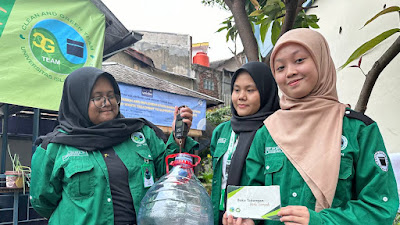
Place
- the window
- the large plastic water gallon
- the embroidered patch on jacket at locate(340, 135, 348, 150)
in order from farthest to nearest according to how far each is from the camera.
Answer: the window < the large plastic water gallon < the embroidered patch on jacket at locate(340, 135, 348, 150)

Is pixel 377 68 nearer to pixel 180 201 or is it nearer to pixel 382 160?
pixel 382 160

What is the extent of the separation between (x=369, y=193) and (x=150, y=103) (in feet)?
25.6

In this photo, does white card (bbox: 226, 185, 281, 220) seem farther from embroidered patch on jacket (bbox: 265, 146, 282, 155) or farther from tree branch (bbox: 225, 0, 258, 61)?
tree branch (bbox: 225, 0, 258, 61)

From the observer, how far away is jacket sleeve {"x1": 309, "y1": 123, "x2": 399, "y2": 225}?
1.28 m

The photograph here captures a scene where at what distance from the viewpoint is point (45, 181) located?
198 cm

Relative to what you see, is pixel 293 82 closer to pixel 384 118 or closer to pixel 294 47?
pixel 294 47

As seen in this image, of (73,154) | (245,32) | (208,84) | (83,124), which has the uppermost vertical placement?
(208,84)

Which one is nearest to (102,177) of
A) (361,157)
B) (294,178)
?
(294,178)

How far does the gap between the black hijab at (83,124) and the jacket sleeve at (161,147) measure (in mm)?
139

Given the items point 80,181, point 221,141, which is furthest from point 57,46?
point 221,141

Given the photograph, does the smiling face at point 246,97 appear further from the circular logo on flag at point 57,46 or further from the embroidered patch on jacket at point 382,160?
the circular logo on flag at point 57,46

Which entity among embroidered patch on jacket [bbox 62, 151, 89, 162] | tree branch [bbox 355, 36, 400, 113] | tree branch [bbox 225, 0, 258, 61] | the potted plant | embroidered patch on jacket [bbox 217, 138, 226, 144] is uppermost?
tree branch [bbox 225, 0, 258, 61]

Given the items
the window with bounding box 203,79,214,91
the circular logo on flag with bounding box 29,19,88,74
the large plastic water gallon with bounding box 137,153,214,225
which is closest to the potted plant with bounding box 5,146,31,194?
the circular logo on flag with bounding box 29,19,88,74

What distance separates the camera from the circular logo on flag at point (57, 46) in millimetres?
4129
